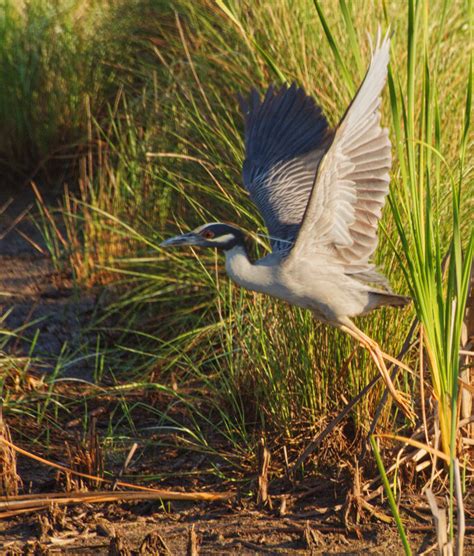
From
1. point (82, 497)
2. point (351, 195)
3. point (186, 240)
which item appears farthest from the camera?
point (82, 497)

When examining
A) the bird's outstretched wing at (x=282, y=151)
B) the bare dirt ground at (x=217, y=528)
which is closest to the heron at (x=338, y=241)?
the bird's outstretched wing at (x=282, y=151)

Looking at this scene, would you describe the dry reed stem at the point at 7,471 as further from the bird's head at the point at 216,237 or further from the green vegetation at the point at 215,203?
the bird's head at the point at 216,237

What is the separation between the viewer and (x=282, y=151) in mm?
4035

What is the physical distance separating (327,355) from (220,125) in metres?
1.49

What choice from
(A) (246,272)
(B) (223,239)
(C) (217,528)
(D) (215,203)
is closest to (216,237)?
(B) (223,239)

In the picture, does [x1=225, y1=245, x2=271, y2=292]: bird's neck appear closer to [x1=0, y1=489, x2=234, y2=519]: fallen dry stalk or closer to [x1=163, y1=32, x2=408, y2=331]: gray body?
[x1=163, y1=32, x2=408, y2=331]: gray body

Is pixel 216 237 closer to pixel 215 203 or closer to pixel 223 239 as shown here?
pixel 223 239

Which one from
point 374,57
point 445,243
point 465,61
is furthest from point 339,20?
point 374,57

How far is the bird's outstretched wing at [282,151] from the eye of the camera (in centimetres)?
388

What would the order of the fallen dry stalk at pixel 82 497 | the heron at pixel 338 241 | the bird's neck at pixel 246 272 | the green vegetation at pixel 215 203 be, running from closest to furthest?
1. the green vegetation at pixel 215 203
2. the heron at pixel 338 241
3. the bird's neck at pixel 246 272
4. the fallen dry stalk at pixel 82 497

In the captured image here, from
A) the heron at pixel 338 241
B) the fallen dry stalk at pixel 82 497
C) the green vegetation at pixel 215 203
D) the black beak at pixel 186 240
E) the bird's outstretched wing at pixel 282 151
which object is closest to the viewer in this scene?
the green vegetation at pixel 215 203

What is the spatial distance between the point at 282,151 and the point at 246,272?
0.80 m

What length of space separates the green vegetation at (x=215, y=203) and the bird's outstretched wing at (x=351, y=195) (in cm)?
14

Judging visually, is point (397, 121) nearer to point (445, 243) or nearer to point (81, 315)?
point (445, 243)
